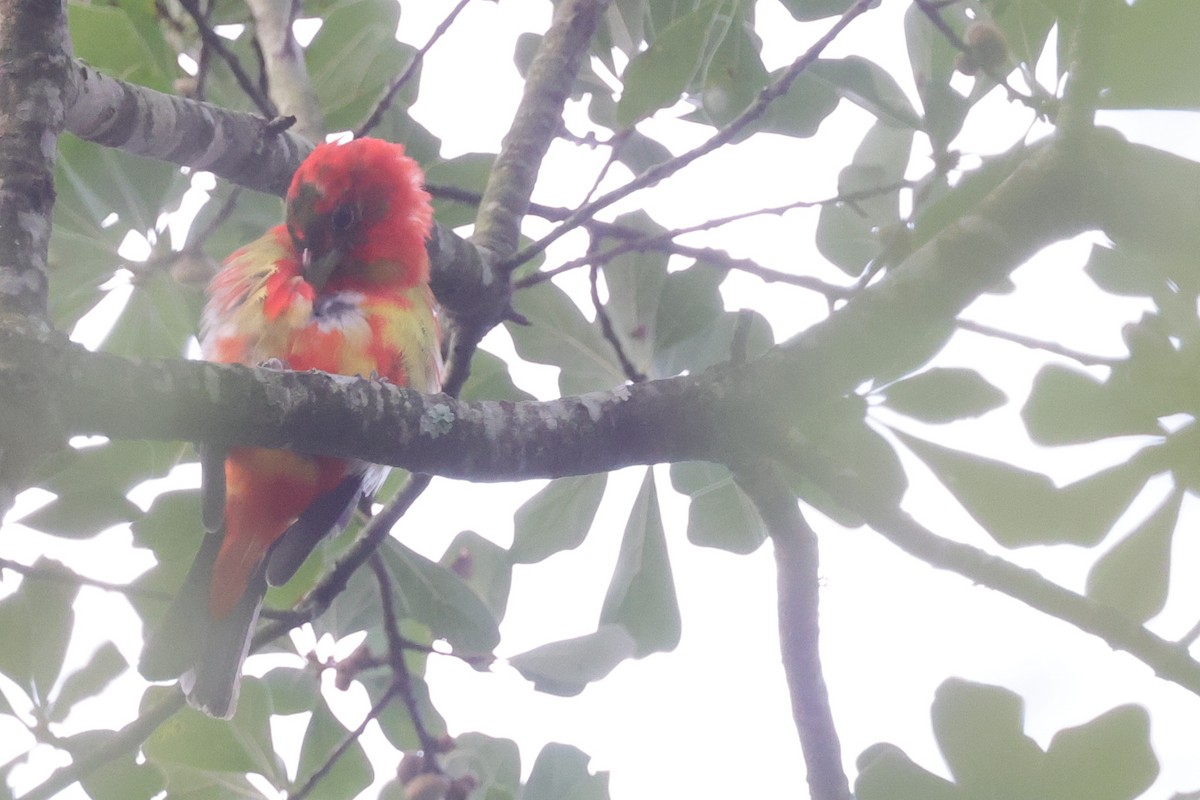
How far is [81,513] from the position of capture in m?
2.30

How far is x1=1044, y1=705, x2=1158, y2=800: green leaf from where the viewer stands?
4.44ft

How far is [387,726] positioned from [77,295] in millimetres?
1302

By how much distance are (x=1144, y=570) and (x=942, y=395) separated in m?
0.53

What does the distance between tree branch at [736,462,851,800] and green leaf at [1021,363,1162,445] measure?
1.73 ft

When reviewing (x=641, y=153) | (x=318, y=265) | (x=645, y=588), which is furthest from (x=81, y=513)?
(x=641, y=153)

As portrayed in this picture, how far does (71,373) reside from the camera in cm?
124

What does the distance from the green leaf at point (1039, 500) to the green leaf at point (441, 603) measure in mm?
1124

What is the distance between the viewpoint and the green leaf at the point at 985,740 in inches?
55.4

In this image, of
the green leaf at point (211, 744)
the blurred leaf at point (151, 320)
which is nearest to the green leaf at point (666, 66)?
the blurred leaf at point (151, 320)

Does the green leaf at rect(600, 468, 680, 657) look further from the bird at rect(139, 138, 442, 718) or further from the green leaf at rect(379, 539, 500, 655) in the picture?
the bird at rect(139, 138, 442, 718)

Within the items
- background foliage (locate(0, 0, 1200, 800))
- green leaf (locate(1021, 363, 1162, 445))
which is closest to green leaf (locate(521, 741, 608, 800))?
background foliage (locate(0, 0, 1200, 800))

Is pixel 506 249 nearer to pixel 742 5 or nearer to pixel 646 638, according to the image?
pixel 742 5

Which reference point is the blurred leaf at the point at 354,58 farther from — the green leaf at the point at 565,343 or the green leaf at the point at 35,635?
the green leaf at the point at 35,635

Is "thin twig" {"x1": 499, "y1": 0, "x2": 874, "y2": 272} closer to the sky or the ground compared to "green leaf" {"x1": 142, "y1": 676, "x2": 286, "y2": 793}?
closer to the sky
